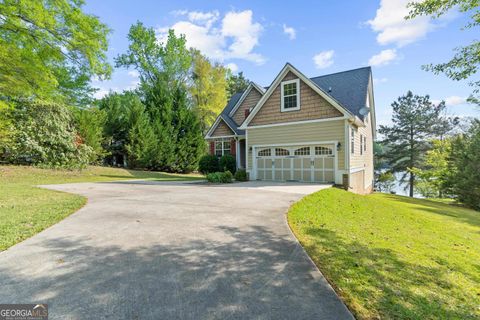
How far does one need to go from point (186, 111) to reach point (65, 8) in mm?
14547

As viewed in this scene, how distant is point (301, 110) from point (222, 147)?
8.50 m

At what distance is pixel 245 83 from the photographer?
4528 centimetres

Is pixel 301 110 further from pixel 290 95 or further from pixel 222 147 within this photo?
pixel 222 147

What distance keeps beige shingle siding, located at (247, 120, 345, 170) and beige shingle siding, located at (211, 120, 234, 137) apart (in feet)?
14.8

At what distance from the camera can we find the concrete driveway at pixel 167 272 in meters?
2.40

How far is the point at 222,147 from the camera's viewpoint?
20.5 meters

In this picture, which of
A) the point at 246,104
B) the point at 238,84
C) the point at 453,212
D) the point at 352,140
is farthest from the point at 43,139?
the point at 238,84

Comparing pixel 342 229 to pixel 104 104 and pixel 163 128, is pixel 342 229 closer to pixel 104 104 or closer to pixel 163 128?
pixel 163 128

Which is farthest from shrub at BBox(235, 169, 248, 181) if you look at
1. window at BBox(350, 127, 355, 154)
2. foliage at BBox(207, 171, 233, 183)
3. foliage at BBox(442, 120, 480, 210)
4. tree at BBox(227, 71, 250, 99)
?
tree at BBox(227, 71, 250, 99)

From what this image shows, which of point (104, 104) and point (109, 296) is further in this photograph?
point (104, 104)

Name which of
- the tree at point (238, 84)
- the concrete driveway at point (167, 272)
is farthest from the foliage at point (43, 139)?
the tree at point (238, 84)

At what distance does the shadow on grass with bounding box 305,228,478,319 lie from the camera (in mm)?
2490

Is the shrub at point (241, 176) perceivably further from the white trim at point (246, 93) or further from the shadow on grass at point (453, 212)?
the shadow on grass at point (453, 212)

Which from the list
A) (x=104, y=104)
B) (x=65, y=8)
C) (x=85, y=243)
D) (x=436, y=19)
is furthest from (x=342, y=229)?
(x=104, y=104)
